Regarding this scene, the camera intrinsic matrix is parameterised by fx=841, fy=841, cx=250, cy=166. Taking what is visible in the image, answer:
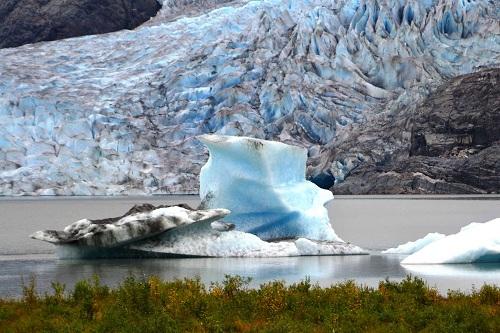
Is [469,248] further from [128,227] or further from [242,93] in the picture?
[242,93]

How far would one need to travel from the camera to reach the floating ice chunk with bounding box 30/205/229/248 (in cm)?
2488

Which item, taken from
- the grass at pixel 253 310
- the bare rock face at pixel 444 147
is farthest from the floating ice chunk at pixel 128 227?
the bare rock face at pixel 444 147

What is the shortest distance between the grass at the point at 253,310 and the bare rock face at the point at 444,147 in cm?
6338

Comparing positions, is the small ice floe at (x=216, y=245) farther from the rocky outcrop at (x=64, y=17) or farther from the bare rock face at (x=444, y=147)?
the rocky outcrop at (x=64, y=17)

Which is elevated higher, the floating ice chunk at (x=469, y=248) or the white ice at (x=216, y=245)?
the floating ice chunk at (x=469, y=248)

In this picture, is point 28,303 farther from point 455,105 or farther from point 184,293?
point 455,105

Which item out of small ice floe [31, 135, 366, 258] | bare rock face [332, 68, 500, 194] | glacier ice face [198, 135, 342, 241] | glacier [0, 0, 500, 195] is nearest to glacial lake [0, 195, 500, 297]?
small ice floe [31, 135, 366, 258]

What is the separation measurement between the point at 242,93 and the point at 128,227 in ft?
165

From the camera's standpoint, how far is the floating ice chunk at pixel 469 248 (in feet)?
77.5

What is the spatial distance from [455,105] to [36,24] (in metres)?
69.6

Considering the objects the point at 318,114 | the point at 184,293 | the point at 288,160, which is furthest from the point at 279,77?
the point at 184,293

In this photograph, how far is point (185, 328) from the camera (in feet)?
36.4

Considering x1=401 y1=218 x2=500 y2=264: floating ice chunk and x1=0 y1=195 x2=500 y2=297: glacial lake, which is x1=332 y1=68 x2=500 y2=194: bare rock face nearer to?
x1=0 y1=195 x2=500 y2=297: glacial lake

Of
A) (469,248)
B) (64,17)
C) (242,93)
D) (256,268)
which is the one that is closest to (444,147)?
(242,93)
